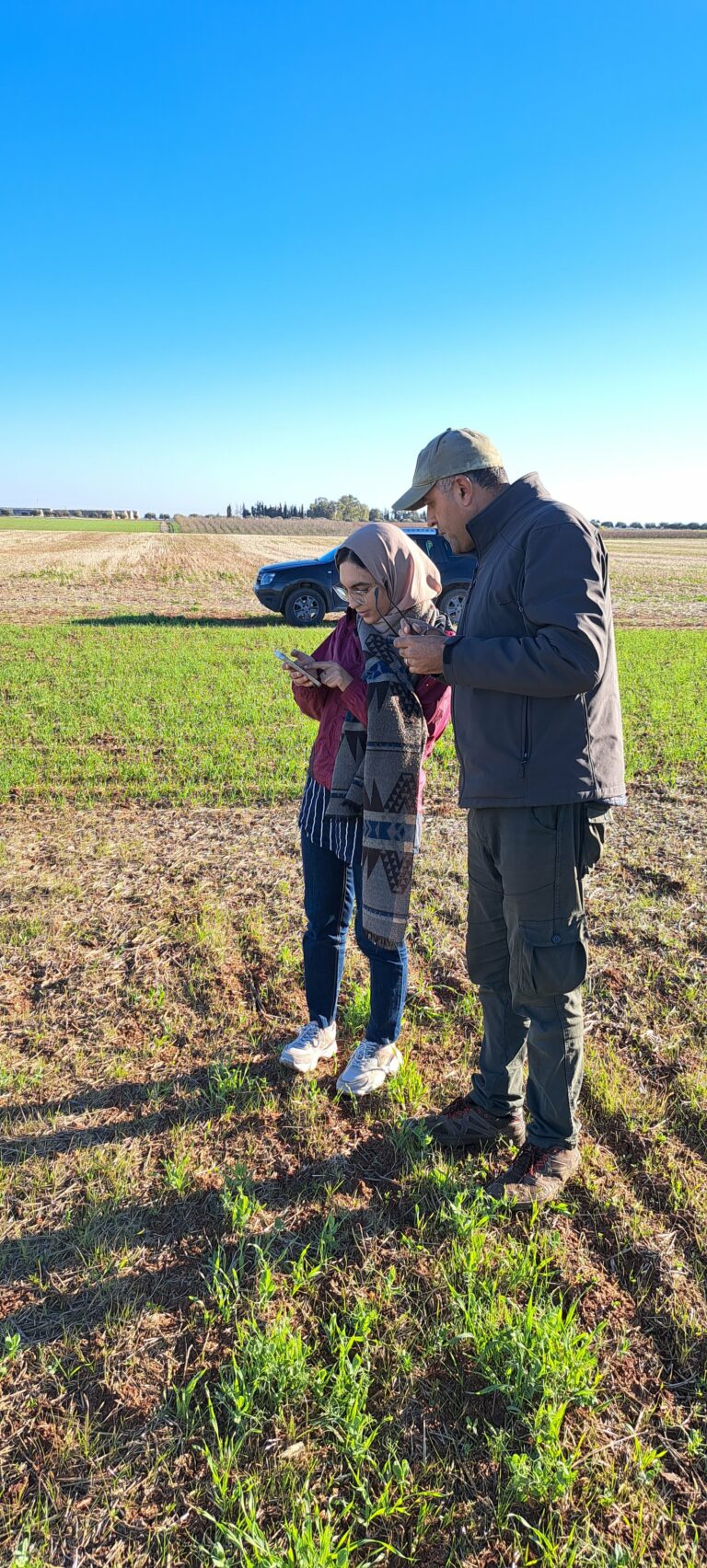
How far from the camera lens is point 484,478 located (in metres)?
2.30

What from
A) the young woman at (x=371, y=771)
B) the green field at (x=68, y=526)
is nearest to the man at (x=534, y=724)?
the young woman at (x=371, y=771)

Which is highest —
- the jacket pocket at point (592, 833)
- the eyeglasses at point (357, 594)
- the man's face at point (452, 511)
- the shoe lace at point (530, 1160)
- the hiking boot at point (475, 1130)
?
the man's face at point (452, 511)

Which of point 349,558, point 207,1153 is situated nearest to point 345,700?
point 349,558

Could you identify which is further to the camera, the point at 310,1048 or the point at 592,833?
the point at 310,1048

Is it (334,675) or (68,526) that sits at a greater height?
(68,526)

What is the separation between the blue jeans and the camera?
289cm

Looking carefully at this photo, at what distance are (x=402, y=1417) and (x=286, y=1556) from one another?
39 cm

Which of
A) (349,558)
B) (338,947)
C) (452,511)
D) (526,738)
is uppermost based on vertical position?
(452,511)

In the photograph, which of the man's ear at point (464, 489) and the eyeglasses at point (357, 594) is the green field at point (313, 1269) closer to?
the eyeglasses at point (357, 594)

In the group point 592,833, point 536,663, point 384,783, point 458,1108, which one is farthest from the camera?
point 458,1108

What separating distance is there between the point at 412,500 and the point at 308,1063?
7.15ft

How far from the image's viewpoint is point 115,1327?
2145 millimetres

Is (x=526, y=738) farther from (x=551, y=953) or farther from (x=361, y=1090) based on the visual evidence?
(x=361, y=1090)

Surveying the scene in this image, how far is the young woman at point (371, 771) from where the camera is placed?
2.55m
